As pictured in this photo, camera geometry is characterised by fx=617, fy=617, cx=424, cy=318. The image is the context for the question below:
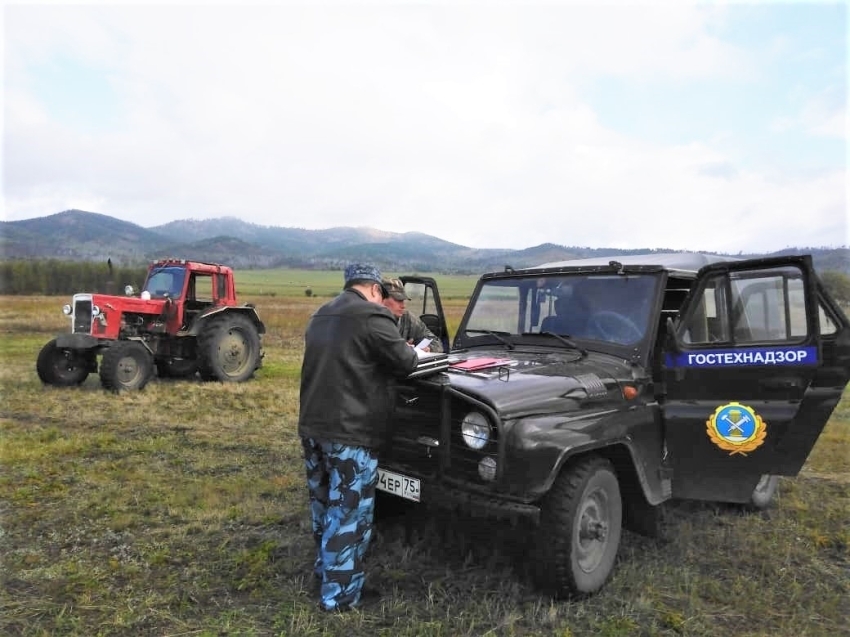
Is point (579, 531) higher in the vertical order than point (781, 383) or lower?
lower

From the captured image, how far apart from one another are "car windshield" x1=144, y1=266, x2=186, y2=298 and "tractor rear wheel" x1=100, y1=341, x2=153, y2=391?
1441 millimetres

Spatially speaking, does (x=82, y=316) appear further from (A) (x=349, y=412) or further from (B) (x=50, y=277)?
(B) (x=50, y=277)

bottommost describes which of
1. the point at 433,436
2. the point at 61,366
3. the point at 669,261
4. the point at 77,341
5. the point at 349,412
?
the point at 61,366

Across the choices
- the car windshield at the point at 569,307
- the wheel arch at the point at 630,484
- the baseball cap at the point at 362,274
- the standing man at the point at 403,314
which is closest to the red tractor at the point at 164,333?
the standing man at the point at 403,314

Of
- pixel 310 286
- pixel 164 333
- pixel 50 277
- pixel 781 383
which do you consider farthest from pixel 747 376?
pixel 310 286

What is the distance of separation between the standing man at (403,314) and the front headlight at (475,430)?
1.61 metres

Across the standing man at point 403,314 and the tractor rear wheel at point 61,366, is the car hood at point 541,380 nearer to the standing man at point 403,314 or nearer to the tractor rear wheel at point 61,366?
the standing man at point 403,314

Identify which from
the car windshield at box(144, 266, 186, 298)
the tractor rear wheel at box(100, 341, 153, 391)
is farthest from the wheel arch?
the car windshield at box(144, 266, 186, 298)

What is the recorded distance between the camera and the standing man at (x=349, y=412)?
3273 millimetres

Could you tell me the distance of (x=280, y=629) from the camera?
309 centimetres

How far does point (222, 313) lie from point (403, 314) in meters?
6.68

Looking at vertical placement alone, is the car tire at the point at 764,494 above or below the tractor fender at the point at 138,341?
below

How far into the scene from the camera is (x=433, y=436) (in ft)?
11.2

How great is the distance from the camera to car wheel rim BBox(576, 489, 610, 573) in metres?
3.40
